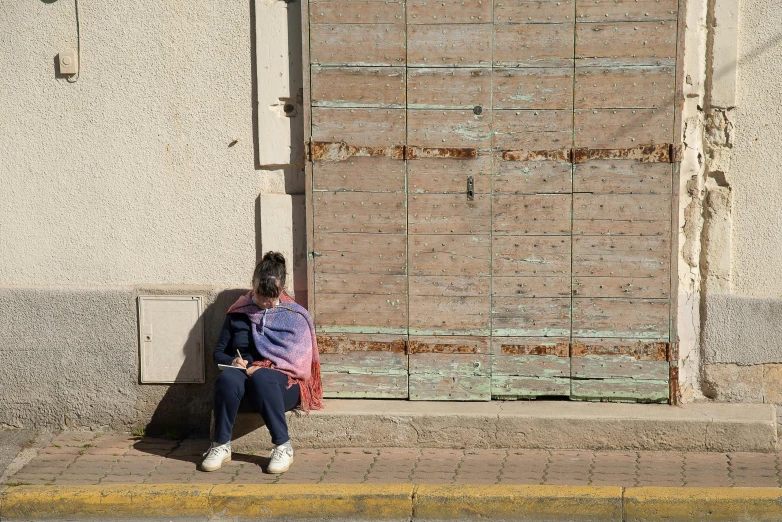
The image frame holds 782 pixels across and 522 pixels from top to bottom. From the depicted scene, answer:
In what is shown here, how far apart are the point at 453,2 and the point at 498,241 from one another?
149cm

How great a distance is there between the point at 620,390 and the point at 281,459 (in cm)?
215

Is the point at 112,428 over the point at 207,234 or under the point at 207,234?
under

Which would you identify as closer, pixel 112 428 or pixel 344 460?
pixel 344 460

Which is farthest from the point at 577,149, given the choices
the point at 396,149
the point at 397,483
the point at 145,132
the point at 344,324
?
the point at 145,132

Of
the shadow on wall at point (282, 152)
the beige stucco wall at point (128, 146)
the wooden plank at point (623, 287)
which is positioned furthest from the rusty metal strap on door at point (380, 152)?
the wooden plank at point (623, 287)

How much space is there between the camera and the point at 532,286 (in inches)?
232

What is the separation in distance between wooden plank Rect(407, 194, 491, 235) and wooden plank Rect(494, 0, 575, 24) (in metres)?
1.09

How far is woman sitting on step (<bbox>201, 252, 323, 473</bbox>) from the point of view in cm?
552

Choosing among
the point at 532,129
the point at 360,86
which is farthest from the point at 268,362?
the point at 532,129

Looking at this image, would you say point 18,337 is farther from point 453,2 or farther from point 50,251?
point 453,2

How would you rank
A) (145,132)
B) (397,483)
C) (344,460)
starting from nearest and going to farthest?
(397,483), (344,460), (145,132)

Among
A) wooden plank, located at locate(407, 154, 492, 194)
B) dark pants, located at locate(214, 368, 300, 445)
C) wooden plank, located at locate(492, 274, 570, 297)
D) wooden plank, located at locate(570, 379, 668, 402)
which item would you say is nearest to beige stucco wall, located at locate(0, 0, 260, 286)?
dark pants, located at locate(214, 368, 300, 445)

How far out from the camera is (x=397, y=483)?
5.23 meters

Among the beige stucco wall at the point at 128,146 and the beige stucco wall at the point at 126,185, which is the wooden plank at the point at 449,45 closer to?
the beige stucco wall at the point at 126,185
